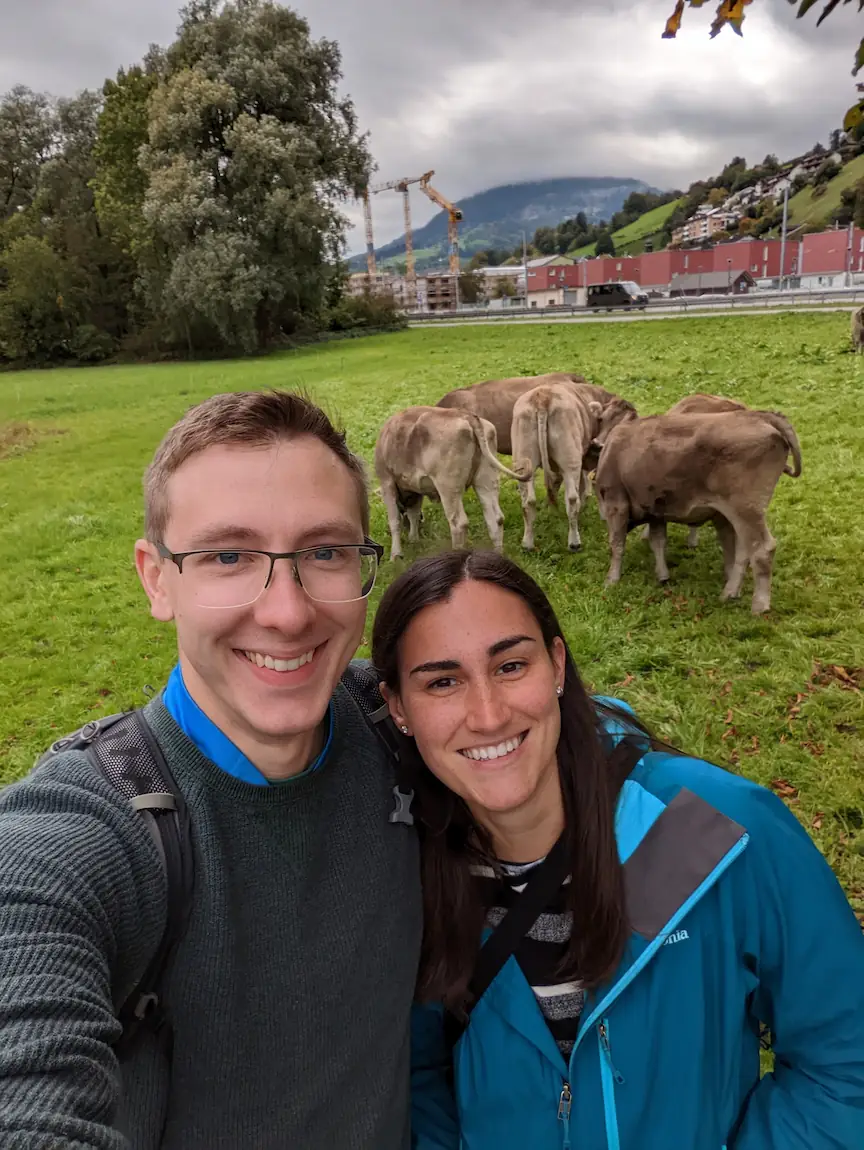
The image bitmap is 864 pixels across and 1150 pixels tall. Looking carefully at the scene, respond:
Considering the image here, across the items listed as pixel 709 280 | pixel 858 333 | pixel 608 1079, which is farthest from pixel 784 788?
pixel 709 280

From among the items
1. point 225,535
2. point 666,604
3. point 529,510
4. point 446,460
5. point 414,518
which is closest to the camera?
point 225,535

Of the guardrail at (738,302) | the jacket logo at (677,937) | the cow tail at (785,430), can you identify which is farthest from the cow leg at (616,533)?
the guardrail at (738,302)

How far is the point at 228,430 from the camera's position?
5.42 feet

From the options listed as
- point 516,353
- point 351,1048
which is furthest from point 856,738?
point 516,353

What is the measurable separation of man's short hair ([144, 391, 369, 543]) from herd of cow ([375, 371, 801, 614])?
376 cm

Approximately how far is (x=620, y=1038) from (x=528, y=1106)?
32 centimetres

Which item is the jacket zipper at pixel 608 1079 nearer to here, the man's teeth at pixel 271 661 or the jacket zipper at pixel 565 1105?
the jacket zipper at pixel 565 1105

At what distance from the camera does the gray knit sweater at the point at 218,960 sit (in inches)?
46.1

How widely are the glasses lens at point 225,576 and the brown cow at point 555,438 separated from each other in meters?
7.57

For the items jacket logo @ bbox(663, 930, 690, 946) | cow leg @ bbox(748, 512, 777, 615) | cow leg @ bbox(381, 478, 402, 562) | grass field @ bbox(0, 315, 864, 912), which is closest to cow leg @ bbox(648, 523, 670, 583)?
grass field @ bbox(0, 315, 864, 912)

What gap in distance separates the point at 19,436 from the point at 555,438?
16718mm

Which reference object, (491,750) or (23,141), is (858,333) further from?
(23,141)

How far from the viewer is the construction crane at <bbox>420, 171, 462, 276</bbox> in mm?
110269

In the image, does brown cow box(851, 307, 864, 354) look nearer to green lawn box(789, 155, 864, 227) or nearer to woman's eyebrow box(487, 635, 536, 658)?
woman's eyebrow box(487, 635, 536, 658)
